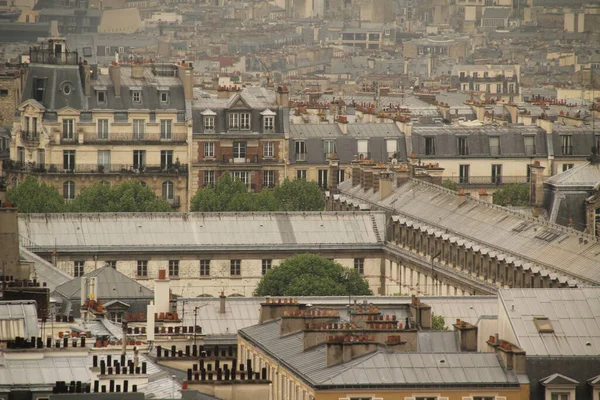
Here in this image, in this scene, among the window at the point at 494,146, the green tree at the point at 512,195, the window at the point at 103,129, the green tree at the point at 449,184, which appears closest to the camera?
the green tree at the point at 512,195

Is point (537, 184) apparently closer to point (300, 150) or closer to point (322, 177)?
point (322, 177)

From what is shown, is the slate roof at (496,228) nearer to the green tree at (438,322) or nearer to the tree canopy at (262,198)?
the tree canopy at (262,198)

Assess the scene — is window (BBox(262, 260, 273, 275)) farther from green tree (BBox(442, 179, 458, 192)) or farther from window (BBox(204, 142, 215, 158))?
window (BBox(204, 142, 215, 158))

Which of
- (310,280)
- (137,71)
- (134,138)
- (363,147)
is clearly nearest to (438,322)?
(310,280)

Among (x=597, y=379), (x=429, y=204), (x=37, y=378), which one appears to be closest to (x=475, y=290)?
(x=429, y=204)

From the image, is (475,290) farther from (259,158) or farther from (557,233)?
(259,158)

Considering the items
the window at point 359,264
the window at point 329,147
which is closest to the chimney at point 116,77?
the window at point 329,147
